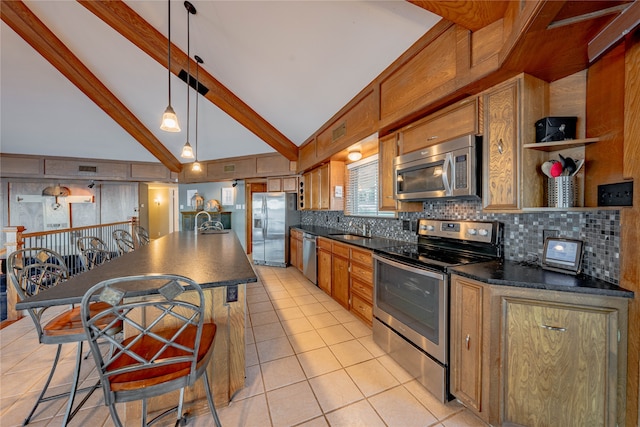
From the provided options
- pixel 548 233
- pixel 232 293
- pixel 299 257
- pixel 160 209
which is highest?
pixel 160 209

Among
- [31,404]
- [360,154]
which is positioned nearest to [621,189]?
[360,154]

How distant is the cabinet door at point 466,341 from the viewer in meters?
1.38

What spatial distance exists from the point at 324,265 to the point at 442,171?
2.22 m

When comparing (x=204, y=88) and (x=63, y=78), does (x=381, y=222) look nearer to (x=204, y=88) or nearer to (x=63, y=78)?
(x=204, y=88)

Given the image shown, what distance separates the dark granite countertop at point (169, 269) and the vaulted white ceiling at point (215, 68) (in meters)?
2.17

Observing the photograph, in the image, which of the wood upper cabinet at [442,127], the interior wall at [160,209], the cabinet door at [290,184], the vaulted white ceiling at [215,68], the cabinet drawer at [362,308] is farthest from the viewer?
the interior wall at [160,209]

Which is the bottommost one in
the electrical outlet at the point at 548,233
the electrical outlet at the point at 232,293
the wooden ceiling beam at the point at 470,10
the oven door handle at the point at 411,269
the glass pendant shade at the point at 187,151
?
the electrical outlet at the point at 232,293

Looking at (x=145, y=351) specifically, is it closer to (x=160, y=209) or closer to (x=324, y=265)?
(x=324, y=265)

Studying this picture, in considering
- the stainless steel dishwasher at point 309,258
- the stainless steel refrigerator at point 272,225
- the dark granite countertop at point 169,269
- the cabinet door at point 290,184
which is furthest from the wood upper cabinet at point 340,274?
the cabinet door at point 290,184

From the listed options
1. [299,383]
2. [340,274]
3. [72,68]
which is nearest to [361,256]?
[340,274]

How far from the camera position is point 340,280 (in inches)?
121

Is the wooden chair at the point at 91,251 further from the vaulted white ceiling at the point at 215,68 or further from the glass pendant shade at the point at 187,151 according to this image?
the vaulted white ceiling at the point at 215,68

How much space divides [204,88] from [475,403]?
15.7 feet

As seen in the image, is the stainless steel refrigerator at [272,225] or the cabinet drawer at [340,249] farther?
the stainless steel refrigerator at [272,225]
